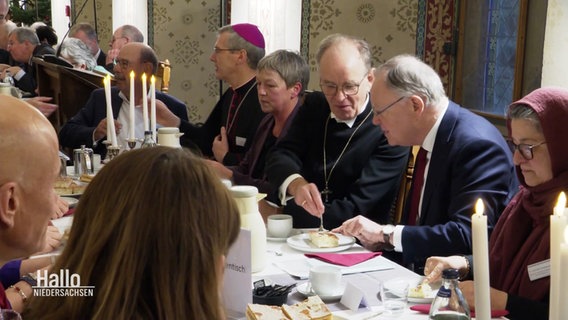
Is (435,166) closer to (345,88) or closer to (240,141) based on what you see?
(345,88)

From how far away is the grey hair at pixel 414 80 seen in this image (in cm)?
257

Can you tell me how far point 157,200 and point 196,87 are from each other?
594 centimetres

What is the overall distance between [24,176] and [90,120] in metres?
3.55

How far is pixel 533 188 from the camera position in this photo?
2.05 metres

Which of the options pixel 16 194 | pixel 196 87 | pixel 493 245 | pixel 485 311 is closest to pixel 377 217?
pixel 493 245

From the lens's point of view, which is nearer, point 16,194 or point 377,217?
point 16,194

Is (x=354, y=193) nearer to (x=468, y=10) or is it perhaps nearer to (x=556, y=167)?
(x=556, y=167)

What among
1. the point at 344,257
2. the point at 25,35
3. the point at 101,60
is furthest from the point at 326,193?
the point at 25,35

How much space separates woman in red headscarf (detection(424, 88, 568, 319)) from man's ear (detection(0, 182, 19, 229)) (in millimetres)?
1150

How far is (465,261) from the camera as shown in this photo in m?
2.10

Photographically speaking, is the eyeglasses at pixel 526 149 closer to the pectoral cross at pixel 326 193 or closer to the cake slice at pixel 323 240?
the cake slice at pixel 323 240

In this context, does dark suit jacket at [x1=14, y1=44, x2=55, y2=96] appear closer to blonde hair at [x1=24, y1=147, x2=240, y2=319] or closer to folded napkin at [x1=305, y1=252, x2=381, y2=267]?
folded napkin at [x1=305, y1=252, x2=381, y2=267]

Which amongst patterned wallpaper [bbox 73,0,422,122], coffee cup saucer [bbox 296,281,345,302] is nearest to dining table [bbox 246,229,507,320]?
coffee cup saucer [bbox 296,281,345,302]

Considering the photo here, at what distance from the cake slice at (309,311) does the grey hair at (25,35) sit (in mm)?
6812
